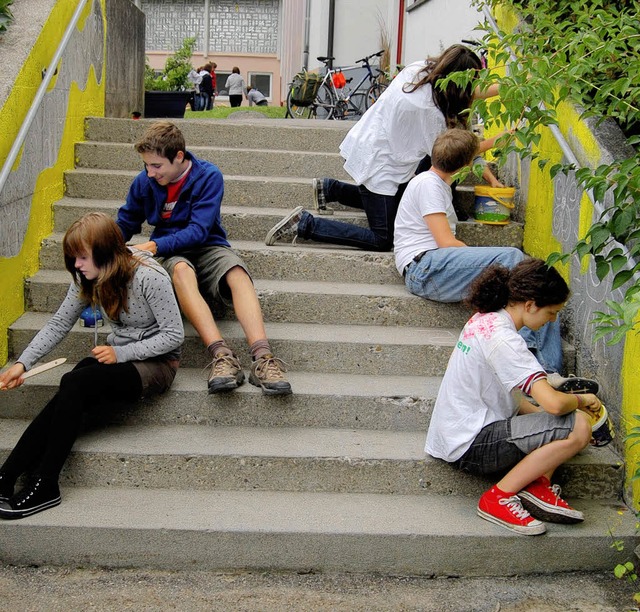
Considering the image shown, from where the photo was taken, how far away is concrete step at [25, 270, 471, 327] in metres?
4.61

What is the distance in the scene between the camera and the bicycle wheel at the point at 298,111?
44.8 feet

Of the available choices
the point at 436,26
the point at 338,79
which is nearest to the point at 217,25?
the point at 338,79

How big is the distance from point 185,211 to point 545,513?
2168 mm

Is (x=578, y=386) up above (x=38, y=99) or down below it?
below

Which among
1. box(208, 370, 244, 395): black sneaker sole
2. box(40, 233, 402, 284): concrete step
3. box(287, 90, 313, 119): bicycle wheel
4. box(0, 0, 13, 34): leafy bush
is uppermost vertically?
box(0, 0, 13, 34): leafy bush

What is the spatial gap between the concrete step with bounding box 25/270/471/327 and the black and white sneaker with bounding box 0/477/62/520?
1321mm

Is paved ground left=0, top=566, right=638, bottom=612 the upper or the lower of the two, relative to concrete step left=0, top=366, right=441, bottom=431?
lower

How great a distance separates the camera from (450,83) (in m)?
4.94

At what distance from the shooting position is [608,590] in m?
3.37

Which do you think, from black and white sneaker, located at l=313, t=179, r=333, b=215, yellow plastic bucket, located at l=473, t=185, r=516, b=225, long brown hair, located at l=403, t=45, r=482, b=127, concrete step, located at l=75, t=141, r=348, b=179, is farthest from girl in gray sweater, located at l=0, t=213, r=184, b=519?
yellow plastic bucket, located at l=473, t=185, r=516, b=225

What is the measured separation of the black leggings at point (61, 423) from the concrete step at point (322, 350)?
2.17 ft

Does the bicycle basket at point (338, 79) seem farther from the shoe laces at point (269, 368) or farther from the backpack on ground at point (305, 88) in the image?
the shoe laces at point (269, 368)

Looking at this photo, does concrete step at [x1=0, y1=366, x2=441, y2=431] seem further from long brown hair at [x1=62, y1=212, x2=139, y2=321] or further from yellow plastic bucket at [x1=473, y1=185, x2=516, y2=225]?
yellow plastic bucket at [x1=473, y1=185, x2=516, y2=225]

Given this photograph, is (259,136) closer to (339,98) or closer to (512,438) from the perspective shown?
(512,438)
